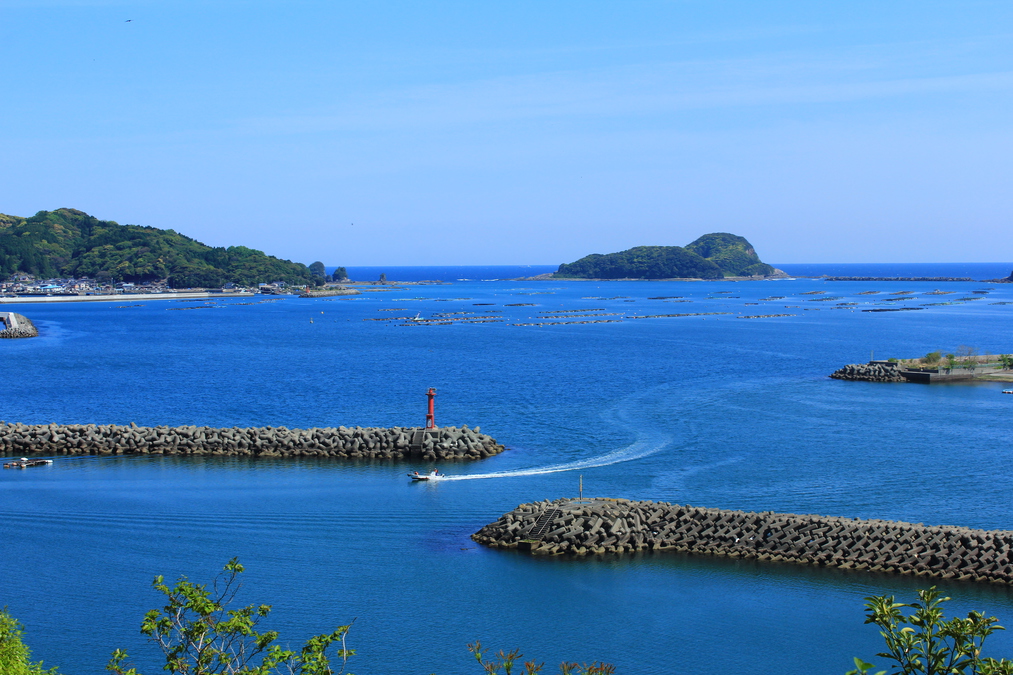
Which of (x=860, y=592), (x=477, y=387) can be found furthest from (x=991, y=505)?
(x=477, y=387)

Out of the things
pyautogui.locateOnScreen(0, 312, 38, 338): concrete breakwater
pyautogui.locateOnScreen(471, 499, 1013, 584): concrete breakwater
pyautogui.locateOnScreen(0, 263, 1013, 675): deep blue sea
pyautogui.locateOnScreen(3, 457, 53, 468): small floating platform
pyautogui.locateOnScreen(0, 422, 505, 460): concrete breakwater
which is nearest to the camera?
pyautogui.locateOnScreen(0, 263, 1013, 675): deep blue sea

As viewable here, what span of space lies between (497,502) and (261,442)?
1163cm

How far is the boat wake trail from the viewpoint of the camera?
31.8 metres

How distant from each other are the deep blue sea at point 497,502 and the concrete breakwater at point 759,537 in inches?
18.7

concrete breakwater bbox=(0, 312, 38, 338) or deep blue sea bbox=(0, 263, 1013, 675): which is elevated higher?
concrete breakwater bbox=(0, 312, 38, 338)

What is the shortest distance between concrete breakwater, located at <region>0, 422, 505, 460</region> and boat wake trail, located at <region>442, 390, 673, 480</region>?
2.83 m

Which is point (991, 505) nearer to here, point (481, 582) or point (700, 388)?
point (481, 582)

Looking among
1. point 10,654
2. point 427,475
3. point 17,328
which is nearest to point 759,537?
point 427,475

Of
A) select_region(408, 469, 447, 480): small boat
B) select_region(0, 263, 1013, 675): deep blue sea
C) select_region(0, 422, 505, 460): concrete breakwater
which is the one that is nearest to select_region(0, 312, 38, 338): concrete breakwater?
select_region(0, 263, 1013, 675): deep blue sea

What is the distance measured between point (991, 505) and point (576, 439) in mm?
15884

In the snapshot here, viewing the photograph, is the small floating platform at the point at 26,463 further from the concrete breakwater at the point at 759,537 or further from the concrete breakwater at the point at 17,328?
the concrete breakwater at the point at 17,328

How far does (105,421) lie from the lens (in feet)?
143

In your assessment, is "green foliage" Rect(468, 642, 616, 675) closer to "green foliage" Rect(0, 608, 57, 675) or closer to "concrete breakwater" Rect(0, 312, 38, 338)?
"green foliage" Rect(0, 608, 57, 675)

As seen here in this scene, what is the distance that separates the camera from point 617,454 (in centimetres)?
3519
